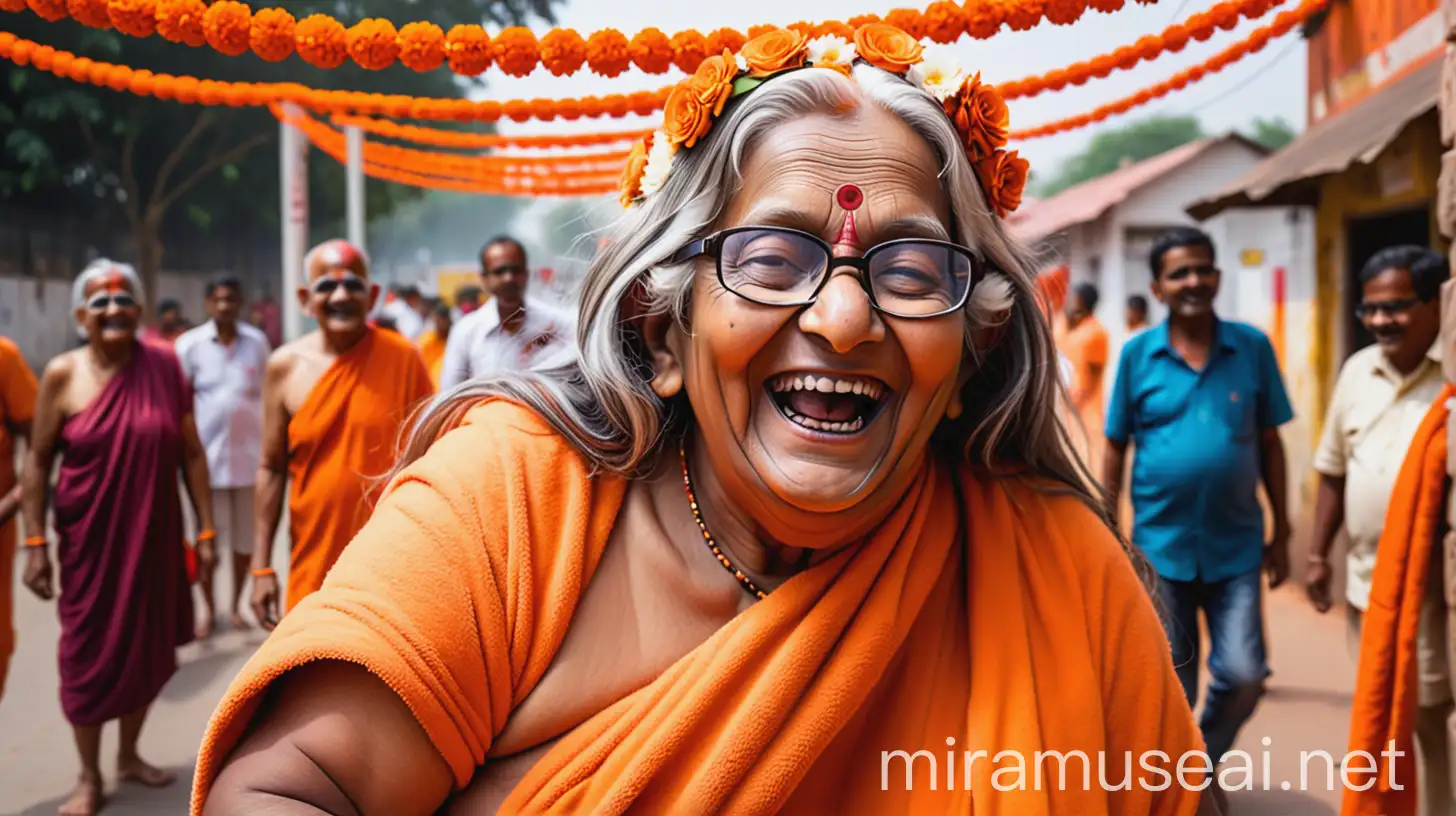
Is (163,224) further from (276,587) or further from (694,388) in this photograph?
(694,388)

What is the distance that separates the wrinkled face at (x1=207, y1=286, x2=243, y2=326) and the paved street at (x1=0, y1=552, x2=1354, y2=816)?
6.17 feet

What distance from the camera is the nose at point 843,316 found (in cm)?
146

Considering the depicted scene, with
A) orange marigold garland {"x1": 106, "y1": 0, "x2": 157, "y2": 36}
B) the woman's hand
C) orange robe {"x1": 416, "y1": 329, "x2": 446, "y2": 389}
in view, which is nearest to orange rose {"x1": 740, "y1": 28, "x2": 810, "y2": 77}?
orange marigold garland {"x1": 106, "y1": 0, "x2": 157, "y2": 36}

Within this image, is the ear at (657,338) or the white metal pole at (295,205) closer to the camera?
the ear at (657,338)

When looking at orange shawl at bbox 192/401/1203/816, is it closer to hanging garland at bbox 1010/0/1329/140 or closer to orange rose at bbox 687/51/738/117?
orange rose at bbox 687/51/738/117

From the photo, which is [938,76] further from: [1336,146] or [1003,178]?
[1336,146]

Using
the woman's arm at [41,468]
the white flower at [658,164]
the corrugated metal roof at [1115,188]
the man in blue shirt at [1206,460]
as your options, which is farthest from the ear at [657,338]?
the corrugated metal roof at [1115,188]

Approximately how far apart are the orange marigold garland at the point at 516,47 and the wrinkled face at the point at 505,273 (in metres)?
A: 2.26

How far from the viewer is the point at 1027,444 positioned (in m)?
1.85

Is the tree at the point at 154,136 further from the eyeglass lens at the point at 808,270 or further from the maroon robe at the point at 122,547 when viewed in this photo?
the eyeglass lens at the point at 808,270

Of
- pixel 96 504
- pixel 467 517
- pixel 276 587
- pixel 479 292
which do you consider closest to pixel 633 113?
pixel 276 587

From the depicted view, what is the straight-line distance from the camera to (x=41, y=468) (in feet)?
14.7

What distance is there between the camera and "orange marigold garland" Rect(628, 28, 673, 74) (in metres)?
3.18

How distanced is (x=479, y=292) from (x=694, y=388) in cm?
1129
